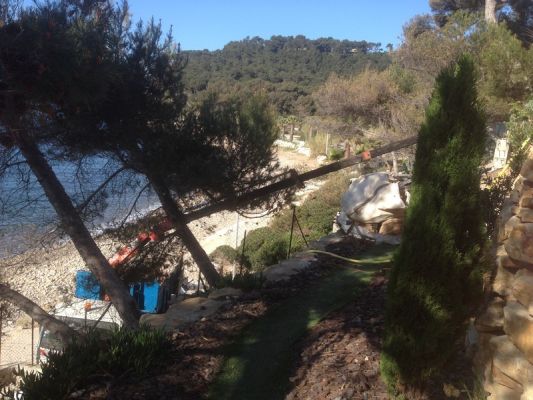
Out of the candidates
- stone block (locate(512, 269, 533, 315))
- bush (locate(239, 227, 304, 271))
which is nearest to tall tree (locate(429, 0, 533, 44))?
bush (locate(239, 227, 304, 271))

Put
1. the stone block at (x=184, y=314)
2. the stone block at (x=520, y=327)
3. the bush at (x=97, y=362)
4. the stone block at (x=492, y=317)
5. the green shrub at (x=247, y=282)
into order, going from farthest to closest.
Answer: the green shrub at (x=247, y=282), the stone block at (x=184, y=314), the bush at (x=97, y=362), the stone block at (x=492, y=317), the stone block at (x=520, y=327)

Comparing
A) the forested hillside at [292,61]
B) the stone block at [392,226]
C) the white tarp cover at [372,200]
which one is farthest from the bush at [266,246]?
the forested hillside at [292,61]

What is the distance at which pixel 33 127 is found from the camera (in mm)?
6836

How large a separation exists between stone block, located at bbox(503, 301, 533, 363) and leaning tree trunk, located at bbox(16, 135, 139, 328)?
5.10m

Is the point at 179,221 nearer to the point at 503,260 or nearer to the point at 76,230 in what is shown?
the point at 76,230

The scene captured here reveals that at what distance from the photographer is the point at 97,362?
4.10 metres

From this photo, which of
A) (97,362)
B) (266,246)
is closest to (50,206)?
(97,362)

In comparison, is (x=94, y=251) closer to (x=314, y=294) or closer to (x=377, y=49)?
(x=314, y=294)

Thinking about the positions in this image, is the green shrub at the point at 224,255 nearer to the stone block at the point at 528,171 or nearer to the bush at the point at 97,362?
the bush at the point at 97,362

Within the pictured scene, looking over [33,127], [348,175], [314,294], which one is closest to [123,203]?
[33,127]

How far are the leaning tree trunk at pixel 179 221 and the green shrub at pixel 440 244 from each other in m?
4.96

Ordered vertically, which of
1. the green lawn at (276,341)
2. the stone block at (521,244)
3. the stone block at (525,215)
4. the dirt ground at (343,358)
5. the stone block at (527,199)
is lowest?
the green lawn at (276,341)

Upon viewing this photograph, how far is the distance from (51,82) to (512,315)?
572 centimetres

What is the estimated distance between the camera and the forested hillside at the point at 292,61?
1791 inches
